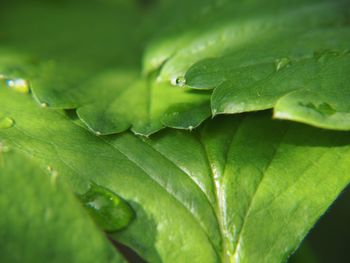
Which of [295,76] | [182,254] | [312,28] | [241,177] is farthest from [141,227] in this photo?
[312,28]

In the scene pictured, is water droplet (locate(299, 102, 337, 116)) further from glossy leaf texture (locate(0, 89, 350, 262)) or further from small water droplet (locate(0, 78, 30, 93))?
small water droplet (locate(0, 78, 30, 93))

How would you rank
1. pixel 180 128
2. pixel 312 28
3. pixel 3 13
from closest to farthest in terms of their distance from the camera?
pixel 180 128 < pixel 312 28 < pixel 3 13

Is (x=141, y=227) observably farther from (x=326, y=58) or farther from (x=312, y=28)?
(x=312, y=28)

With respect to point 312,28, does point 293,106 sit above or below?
above

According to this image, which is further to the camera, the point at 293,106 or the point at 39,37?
the point at 39,37

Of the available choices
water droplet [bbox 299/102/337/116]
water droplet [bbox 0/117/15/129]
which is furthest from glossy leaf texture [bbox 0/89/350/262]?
water droplet [bbox 299/102/337/116]

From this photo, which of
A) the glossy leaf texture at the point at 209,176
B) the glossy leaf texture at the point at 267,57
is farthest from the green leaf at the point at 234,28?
the glossy leaf texture at the point at 209,176

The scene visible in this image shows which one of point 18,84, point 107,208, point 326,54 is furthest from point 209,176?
point 18,84

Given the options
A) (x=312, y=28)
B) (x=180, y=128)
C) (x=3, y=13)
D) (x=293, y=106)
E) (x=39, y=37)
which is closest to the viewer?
(x=293, y=106)
